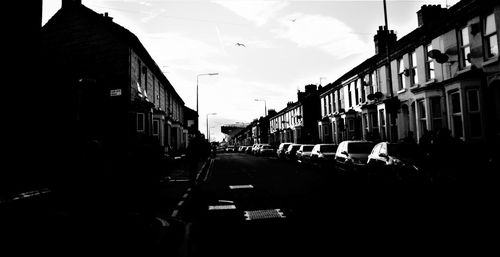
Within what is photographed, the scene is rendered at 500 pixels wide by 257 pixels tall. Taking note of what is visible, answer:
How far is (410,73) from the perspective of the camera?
21.8 m

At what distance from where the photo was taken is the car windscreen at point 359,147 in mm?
16656

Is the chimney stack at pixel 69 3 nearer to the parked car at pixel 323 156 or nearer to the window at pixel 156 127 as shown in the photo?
the window at pixel 156 127

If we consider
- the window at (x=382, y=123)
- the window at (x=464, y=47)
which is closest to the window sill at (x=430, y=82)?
the window at (x=464, y=47)

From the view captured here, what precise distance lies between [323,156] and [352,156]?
435cm

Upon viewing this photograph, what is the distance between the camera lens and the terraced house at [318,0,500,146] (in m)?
15.3

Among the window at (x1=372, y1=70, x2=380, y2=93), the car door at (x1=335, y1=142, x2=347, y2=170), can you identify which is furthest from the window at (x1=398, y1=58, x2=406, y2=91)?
the car door at (x1=335, y1=142, x2=347, y2=170)

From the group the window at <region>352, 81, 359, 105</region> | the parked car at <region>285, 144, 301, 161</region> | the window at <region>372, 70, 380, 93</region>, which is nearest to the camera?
the window at <region>372, 70, 380, 93</region>

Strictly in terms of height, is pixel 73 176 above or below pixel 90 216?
above

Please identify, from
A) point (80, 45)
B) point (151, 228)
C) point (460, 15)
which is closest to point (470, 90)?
point (460, 15)

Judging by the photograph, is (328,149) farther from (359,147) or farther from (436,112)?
(436,112)

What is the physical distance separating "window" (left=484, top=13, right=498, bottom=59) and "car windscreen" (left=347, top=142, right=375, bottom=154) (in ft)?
20.5

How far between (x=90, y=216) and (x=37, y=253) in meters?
2.76

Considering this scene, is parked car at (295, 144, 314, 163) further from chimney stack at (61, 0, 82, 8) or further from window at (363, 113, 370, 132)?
chimney stack at (61, 0, 82, 8)

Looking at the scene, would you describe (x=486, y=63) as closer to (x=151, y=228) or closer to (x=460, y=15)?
(x=460, y=15)
